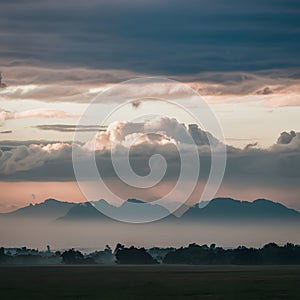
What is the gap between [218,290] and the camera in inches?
4323

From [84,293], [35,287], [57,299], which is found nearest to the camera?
[57,299]

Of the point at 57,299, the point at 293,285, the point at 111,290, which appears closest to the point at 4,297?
the point at 57,299

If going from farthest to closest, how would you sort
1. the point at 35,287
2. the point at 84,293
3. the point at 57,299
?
the point at 35,287, the point at 84,293, the point at 57,299

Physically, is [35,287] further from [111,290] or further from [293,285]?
[293,285]

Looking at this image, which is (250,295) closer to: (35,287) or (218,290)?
(218,290)

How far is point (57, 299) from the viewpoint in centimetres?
9656

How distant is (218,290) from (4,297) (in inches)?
881

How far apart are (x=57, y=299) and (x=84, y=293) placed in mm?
8410

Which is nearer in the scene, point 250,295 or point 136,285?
point 250,295

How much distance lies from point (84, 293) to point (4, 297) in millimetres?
8863

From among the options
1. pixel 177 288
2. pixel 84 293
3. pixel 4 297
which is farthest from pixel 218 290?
pixel 4 297

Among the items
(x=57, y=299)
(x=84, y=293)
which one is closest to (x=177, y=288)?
(x=84, y=293)

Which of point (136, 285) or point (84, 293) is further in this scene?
point (136, 285)

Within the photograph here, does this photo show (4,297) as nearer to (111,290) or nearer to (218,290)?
(111,290)
